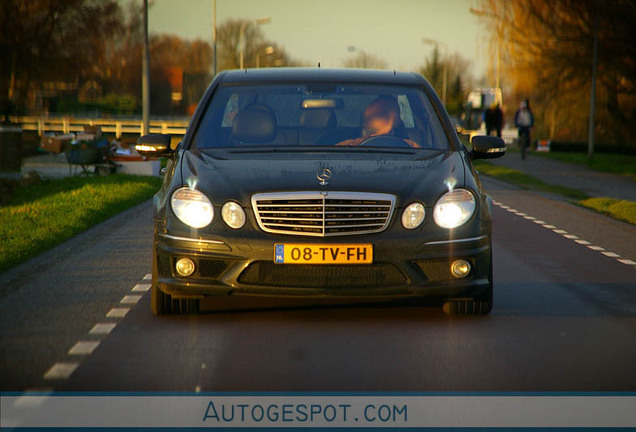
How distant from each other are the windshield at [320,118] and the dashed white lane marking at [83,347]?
6.80ft

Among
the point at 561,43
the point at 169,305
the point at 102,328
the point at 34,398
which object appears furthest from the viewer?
the point at 561,43

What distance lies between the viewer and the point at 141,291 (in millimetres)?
8625

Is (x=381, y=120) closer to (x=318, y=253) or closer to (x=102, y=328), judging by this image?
(x=318, y=253)

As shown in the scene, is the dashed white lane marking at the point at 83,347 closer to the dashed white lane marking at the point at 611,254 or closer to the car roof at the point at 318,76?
the car roof at the point at 318,76

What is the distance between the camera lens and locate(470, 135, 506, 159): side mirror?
27.9 feet

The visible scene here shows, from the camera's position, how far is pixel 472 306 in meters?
7.53

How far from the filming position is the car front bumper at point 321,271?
22.9ft

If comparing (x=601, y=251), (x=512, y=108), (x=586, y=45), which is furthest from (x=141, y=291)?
(x=512, y=108)

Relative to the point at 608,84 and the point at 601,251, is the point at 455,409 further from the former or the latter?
the point at 608,84

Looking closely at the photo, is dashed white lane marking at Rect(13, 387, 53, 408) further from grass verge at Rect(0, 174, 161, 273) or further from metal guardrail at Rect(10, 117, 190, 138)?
metal guardrail at Rect(10, 117, 190, 138)

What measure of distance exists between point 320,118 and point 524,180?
752 inches

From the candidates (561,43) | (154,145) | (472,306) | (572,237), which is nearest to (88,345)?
(154,145)

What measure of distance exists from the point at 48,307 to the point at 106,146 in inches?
725

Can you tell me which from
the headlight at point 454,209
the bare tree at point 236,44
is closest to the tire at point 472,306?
the headlight at point 454,209
